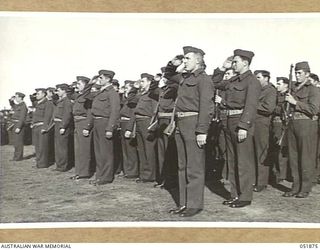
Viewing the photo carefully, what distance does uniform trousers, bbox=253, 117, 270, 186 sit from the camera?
10.5ft

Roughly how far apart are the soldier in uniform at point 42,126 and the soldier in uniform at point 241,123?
0.76m

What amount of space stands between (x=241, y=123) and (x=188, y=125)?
8.6 inches

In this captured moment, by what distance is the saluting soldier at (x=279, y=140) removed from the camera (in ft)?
10.6

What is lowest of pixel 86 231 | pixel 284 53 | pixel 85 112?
pixel 86 231

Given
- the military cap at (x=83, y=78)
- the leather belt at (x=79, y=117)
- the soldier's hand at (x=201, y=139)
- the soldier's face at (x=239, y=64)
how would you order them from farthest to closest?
1. the leather belt at (x=79, y=117)
2. the military cap at (x=83, y=78)
3. the soldier's face at (x=239, y=64)
4. the soldier's hand at (x=201, y=139)

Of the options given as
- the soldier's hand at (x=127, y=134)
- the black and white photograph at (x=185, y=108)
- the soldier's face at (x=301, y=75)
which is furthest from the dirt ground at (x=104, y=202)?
the soldier's face at (x=301, y=75)

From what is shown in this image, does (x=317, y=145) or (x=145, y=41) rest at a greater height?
(x=145, y=41)

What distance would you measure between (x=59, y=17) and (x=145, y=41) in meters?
0.37

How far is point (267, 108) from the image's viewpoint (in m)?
3.21

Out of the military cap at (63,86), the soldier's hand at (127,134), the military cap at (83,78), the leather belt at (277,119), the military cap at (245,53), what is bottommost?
the soldier's hand at (127,134)

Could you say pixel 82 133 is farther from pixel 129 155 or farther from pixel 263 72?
pixel 263 72

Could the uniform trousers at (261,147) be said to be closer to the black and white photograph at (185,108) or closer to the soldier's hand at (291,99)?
the black and white photograph at (185,108)

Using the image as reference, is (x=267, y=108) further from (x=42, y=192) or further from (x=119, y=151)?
(x=42, y=192)

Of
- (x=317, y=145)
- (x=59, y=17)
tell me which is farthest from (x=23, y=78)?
(x=317, y=145)
